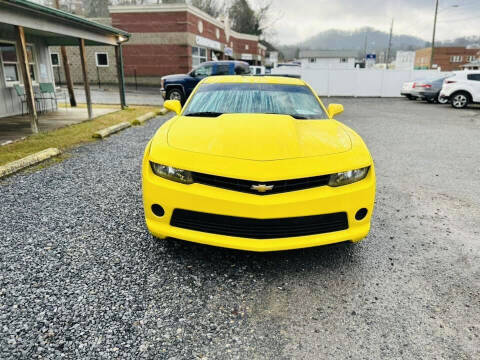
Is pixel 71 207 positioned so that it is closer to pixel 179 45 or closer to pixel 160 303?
pixel 160 303

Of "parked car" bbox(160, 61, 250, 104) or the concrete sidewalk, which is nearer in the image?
"parked car" bbox(160, 61, 250, 104)

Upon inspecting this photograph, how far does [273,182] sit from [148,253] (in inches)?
54.1

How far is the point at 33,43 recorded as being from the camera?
12.2 meters

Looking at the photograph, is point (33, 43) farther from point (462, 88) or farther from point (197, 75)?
point (462, 88)

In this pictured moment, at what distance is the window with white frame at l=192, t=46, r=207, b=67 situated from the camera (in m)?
30.8

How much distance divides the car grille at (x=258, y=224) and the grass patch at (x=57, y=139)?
15.9 ft

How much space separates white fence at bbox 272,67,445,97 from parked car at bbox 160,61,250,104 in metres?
8.79

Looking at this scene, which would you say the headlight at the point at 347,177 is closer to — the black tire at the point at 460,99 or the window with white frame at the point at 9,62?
the window with white frame at the point at 9,62

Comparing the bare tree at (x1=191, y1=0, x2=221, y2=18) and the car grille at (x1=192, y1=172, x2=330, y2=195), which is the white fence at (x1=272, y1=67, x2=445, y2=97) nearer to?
the car grille at (x1=192, y1=172, x2=330, y2=195)

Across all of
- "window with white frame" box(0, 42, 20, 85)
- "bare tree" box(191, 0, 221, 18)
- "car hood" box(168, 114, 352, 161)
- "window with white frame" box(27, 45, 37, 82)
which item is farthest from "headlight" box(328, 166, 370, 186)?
"bare tree" box(191, 0, 221, 18)

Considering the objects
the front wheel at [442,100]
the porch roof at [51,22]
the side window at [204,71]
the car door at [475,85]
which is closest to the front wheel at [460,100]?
the car door at [475,85]

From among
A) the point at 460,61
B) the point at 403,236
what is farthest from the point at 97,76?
the point at 460,61

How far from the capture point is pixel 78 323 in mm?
2297

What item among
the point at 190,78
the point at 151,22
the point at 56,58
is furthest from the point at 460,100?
the point at 56,58
